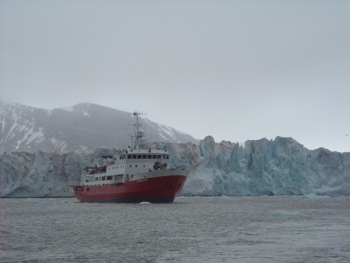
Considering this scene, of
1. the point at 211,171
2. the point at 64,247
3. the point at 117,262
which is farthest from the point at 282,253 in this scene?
the point at 211,171

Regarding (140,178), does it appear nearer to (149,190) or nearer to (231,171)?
(149,190)

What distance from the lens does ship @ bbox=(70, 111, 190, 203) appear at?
4753cm

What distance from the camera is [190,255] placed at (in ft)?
55.5

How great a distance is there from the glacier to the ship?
1765 centimetres

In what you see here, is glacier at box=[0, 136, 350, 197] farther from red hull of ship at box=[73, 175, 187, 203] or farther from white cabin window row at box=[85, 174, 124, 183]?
red hull of ship at box=[73, 175, 187, 203]

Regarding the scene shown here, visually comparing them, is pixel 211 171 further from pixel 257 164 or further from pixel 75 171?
pixel 75 171

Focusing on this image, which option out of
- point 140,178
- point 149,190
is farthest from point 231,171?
point 140,178

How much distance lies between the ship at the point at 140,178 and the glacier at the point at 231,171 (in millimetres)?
17650

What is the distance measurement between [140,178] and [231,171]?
2892 centimetres

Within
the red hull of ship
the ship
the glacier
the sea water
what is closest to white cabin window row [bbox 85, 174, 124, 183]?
the ship

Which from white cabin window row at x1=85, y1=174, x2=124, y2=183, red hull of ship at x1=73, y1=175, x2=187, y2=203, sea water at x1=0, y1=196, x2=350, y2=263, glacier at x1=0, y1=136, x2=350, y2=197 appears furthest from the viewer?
glacier at x1=0, y1=136, x2=350, y2=197

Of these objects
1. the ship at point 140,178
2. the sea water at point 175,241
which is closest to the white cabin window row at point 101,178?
the ship at point 140,178

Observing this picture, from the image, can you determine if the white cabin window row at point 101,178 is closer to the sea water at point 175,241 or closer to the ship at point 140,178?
the ship at point 140,178

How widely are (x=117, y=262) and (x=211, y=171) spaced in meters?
57.1
